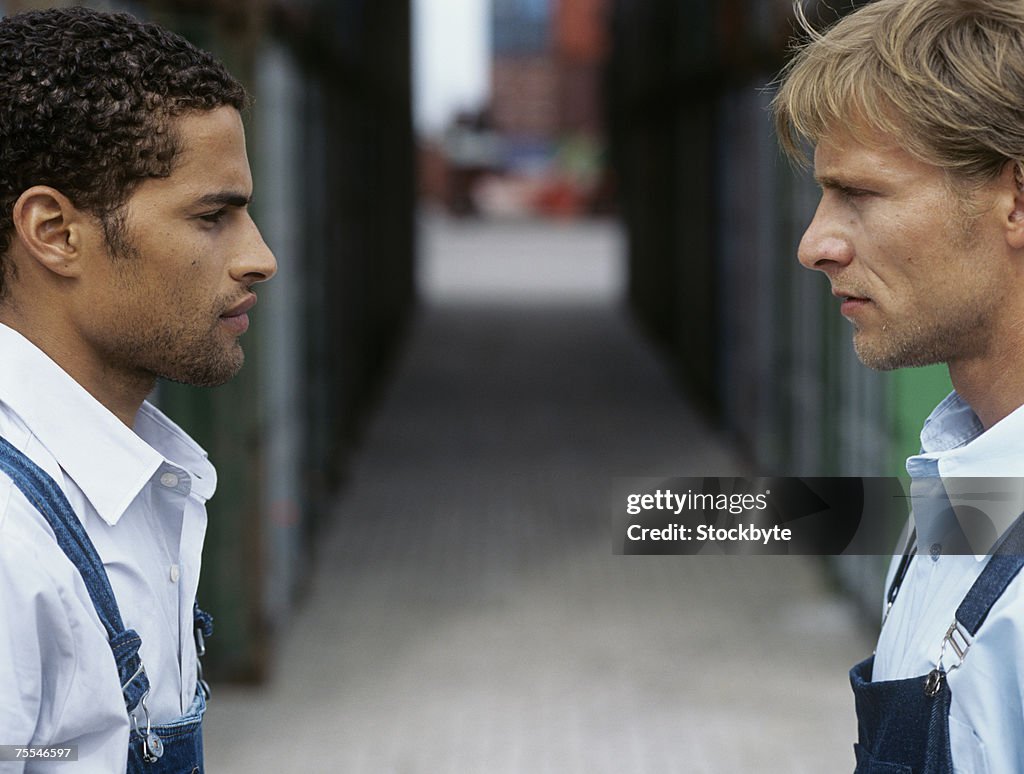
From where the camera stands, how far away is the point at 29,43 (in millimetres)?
1592

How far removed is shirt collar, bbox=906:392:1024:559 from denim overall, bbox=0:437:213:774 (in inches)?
34.4

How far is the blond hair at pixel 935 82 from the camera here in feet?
5.04

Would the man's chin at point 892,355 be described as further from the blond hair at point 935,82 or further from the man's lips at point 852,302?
the blond hair at point 935,82

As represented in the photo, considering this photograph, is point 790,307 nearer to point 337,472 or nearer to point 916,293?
point 337,472

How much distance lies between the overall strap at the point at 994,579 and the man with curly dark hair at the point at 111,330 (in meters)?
0.85

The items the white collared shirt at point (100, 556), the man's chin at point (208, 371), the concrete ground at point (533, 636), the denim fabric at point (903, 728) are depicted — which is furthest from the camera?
the concrete ground at point (533, 636)

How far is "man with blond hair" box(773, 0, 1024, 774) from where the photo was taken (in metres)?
1.48

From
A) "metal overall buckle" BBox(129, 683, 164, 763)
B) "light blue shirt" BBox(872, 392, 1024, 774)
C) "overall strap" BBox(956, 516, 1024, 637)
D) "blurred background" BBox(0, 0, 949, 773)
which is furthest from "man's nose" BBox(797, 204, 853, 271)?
"blurred background" BBox(0, 0, 949, 773)

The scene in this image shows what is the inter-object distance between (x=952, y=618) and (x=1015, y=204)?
443mm

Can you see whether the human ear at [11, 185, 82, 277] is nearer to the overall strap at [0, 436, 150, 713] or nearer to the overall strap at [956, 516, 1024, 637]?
the overall strap at [0, 436, 150, 713]

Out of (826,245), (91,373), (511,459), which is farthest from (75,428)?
(511,459)

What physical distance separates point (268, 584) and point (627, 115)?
16106mm
